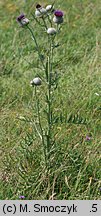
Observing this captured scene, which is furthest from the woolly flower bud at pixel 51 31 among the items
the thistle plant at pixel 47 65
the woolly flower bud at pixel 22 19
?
the woolly flower bud at pixel 22 19

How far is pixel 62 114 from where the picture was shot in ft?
10.9

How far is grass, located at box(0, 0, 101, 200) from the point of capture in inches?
106

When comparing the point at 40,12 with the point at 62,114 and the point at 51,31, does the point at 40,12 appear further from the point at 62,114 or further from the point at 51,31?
the point at 62,114

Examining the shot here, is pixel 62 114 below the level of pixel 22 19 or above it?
below

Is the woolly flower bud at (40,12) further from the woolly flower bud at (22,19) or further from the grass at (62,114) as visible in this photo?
the grass at (62,114)

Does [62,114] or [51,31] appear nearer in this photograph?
[51,31]

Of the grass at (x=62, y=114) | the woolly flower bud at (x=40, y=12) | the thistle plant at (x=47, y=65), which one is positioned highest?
the woolly flower bud at (x=40, y=12)

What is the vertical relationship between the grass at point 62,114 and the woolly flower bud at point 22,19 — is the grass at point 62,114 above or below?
below

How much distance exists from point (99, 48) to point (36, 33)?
0.84 m

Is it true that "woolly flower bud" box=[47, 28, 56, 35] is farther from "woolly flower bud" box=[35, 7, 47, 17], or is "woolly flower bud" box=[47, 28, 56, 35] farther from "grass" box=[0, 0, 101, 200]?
"grass" box=[0, 0, 101, 200]

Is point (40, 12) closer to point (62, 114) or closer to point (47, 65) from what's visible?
point (47, 65)

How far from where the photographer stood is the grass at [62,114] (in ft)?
8.87

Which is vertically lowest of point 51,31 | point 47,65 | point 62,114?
point 62,114

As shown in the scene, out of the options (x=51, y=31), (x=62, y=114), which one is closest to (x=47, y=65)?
(x=51, y=31)
